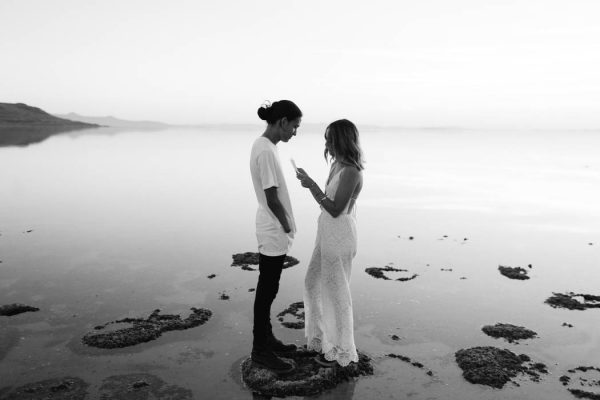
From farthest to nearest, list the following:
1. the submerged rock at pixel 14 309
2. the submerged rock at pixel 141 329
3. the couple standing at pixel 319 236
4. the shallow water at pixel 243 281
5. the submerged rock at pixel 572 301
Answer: the submerged rock at pixel 572 301 < the submerged rock at pixel 14 309 < the submerged rock at pixel 141 329 < the shallow water at pixel 243 281 < the couple standing at pixel 319 236

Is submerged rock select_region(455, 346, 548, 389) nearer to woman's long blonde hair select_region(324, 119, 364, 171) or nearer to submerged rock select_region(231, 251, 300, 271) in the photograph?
woman's long blonde hair select_region(324, 119, 364, 171)

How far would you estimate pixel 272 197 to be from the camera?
221 inches

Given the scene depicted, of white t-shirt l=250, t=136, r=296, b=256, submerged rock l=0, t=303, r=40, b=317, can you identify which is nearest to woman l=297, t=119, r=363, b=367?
white t-shirt l=250, t=136, r=296, b=256

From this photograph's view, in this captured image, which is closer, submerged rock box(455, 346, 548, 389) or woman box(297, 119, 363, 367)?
woman box(297, 119, 363, 367)

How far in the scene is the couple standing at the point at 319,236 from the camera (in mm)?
5757

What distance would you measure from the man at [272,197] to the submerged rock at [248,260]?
5.14 metres

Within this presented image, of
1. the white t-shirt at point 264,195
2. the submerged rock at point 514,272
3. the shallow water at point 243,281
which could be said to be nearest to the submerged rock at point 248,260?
the shallow water at point 243,281

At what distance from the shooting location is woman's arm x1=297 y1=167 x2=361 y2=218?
5.82 m

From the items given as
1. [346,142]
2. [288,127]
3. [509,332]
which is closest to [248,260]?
[509,332]

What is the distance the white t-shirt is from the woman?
1.29ft

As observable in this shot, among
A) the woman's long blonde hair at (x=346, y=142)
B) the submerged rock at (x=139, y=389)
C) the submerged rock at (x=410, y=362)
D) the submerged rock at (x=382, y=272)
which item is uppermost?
the woman's long blonde hair at (x=346, y=142)

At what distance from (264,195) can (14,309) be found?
18.1ft

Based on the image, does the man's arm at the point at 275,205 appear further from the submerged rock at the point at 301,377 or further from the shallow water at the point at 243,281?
the shallow water at the point at 243,281

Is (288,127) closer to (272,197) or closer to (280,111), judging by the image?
(280,111)
